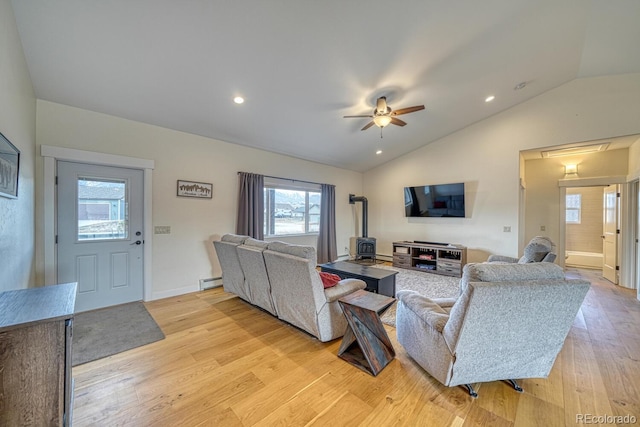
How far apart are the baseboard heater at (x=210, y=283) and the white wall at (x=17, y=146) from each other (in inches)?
76.2

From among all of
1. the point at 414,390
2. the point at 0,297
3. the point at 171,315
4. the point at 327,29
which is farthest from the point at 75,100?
the point at 414,390

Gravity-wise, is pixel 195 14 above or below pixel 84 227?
above

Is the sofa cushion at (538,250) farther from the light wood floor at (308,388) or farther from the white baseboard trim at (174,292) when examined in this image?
the white baseboard trim at (174,292)

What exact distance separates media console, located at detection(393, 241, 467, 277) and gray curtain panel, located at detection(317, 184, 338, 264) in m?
1.56

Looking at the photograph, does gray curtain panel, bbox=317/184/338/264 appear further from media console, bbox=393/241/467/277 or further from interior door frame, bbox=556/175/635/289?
interior door frame, bbox=556/175/635/289

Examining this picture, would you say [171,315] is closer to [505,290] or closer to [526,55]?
[505,290]

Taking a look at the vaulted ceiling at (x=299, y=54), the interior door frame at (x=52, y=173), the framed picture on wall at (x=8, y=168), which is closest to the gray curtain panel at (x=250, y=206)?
the vaulted ceiling at (x=299, y=54)

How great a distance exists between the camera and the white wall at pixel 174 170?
10.3 feet

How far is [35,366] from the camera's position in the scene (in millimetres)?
1187

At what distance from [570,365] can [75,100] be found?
5.96 meters

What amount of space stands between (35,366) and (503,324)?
2.61 meters

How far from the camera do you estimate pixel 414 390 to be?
1.86 m

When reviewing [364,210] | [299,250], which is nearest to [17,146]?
[299,250]

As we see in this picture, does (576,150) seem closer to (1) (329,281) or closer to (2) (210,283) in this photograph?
(1) (329,281)
